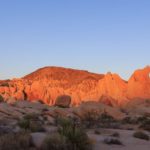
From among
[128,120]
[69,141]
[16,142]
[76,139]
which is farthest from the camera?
[128,120]

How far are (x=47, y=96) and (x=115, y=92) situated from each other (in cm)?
2024

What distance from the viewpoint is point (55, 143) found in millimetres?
14609

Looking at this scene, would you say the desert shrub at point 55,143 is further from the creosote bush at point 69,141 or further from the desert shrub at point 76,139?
the desert shrub at point 76,139

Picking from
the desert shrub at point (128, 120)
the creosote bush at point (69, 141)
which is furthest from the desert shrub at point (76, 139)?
the desert shrub at point (128, 120)

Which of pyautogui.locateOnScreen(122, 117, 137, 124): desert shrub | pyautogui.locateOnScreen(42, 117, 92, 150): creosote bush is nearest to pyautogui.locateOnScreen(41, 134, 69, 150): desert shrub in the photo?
pyautogui.locateOnScreen(42, 117, 92, 150): creosote bush

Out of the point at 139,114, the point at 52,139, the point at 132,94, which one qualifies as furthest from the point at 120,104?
the point at 52,139

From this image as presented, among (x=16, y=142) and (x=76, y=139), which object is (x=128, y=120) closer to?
(x=76, y=139)

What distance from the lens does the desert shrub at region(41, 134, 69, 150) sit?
14.5 meters

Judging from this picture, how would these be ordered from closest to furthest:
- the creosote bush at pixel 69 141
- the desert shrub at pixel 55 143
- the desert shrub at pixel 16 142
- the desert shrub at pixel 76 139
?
the desert shrub at pixel 16 142, the desert shrub at pixel 55 143, the creosote bush at pixel 69 141, the desert shrub at pixel 76 139

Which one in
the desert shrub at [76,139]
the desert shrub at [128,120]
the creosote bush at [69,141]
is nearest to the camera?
the creosote bush at [69,141]

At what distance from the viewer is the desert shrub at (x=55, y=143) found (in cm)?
1452

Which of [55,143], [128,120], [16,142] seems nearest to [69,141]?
[55,143]

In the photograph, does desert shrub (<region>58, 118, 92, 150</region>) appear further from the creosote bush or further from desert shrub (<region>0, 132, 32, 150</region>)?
desert shrub (<region>0, 132, 32, 150</region>)

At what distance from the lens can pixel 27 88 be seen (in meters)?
77.8
